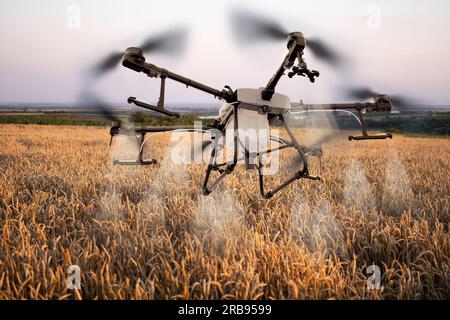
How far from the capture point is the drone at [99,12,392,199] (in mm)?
3668

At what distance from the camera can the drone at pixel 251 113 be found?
3.67m

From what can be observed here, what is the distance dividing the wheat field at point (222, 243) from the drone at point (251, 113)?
2.75ft

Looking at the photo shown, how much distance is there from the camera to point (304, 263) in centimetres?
356

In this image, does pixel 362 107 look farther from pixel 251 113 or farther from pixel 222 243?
pixel 222 243

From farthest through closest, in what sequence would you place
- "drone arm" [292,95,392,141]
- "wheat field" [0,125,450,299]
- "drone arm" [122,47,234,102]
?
1. "drone arm" [292,95,392,141]
2. "drone arm" [122,47,234,102]
3. "wheat field" [0,125,450,299]

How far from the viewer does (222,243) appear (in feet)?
14.4

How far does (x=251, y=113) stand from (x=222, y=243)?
1.70 meters

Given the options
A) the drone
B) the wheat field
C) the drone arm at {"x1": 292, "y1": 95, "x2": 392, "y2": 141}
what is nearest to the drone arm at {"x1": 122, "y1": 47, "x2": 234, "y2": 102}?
the drone

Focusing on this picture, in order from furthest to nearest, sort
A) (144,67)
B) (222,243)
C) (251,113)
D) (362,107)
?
(362,107) < (222,243) < (251,113) < (144,67)

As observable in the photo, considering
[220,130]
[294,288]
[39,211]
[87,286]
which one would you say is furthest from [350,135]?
[39,211]

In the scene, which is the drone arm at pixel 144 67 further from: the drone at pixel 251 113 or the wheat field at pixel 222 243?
the wheat field at pixel 222 243

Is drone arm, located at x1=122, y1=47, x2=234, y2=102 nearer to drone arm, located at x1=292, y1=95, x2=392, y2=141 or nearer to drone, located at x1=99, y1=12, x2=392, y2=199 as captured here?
drone, located at x1=99, y1=12, x2=392, y2=199

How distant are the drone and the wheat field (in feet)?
2.75

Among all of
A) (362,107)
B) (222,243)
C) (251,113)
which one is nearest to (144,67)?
(251,113)
